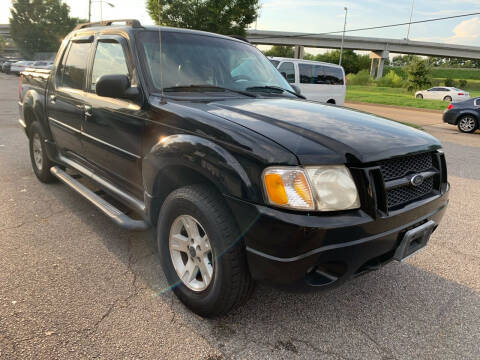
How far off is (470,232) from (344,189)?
2.88m

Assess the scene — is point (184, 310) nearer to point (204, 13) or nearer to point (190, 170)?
point (190, 170)

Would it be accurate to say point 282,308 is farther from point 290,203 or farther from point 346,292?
point 290,203

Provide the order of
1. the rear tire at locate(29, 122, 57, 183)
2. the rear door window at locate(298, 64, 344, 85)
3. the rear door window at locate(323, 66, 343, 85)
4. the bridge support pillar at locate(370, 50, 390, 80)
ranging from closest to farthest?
the rear tire at locate(29, 122, 57, 183)
the rear door window at locate(298, 64, 344, 85)
the rear door window at locate(323, 66, 343, 85)
the bridge support pillar at locate(370, 50, 390, 80)

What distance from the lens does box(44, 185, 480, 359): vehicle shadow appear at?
2.19 m

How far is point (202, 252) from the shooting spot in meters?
2.32

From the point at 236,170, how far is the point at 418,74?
147 feet

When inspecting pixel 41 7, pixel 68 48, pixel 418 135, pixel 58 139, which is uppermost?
pixel 41 7

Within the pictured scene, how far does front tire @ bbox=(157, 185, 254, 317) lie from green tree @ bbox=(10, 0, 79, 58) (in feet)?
194

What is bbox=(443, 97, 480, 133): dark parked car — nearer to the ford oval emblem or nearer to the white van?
the white van

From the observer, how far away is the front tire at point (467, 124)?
12.4m

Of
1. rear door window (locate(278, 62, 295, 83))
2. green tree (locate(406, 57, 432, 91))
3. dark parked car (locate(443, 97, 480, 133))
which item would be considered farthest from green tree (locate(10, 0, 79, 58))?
dark parked car (locate(443, 97, 480, 133))

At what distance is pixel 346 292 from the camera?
2783 mm

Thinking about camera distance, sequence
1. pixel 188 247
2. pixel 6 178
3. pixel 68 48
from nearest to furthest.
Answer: pixel 188 247 → pixel 68 48 → pixel 6 178

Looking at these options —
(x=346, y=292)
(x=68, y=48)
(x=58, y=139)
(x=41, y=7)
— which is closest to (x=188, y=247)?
(x=346, y=292)
